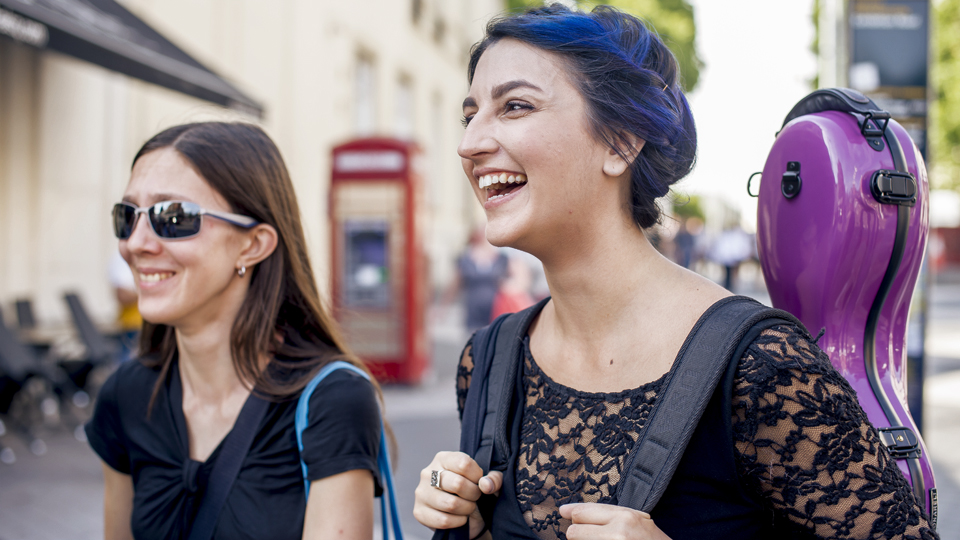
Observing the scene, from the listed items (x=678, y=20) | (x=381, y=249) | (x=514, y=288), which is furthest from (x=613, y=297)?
(x=678, y=20)

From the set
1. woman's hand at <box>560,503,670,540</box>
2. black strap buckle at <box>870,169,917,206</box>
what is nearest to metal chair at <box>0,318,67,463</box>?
woman's hand at <box>560,503,670,540</box>

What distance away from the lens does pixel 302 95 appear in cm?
1247

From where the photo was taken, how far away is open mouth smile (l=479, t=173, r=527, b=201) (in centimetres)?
147

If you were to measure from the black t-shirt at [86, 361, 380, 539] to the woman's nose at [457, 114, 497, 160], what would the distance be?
795 millimetres

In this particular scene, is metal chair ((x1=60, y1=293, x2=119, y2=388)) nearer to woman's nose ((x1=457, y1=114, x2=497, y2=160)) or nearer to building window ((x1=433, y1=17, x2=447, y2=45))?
woman's nose ((x1=457, y1=114, x2=497, y2=160))

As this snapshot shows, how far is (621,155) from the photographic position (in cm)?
145

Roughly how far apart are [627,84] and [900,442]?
32.7 inches

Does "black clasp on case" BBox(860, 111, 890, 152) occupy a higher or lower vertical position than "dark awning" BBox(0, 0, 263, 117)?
lower

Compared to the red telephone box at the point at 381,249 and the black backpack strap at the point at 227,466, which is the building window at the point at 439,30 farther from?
the black backpack strap at the point at 227,466

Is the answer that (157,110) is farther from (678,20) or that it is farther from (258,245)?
(678,20)

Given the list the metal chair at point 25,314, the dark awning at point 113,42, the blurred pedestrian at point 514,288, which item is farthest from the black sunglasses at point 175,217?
the metal chair at point 25,314

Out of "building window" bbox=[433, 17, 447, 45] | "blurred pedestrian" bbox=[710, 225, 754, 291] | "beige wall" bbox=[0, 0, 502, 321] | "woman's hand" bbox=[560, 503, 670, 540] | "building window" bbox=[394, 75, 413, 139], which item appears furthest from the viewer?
"building window" bbox=[433, 17, 447, 45]

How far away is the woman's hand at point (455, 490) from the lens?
4.69ft

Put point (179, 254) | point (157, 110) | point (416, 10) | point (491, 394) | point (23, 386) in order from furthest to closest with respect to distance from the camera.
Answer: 1. point (416, 10)
2. point (157, 110)
3. point (23, 386)
4. point (179, 254)
5. point (491, 394)
